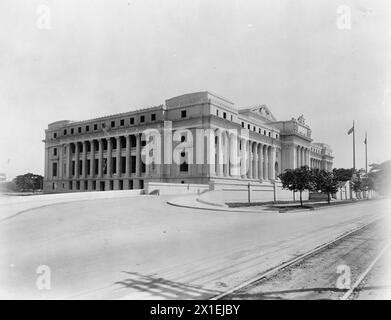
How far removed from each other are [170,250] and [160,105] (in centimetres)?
4985

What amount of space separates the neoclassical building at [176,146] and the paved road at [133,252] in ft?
115

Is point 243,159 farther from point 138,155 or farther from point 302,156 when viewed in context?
point 302,156

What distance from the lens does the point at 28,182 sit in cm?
9244

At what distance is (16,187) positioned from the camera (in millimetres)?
90188

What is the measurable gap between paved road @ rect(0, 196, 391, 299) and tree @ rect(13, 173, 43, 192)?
268 ft

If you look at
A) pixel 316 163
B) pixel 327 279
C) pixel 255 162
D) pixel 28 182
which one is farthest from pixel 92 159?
pixel 316 163

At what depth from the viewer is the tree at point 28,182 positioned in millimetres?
91681

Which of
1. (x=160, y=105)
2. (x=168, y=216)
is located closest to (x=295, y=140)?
(x=160, y=105)

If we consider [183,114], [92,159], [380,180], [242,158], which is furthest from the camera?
[380,180]

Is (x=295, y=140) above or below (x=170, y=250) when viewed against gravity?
above

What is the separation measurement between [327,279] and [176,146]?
4976 centimetres

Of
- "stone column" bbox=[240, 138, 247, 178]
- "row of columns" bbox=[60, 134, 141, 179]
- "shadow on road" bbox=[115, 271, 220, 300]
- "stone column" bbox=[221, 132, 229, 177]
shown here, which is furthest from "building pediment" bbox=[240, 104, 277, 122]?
"shadow on road" bbox=[115, 271, 220, 300]

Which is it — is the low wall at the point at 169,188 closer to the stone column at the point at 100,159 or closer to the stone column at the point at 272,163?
the stone column at the point at 100,159
